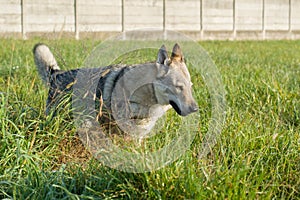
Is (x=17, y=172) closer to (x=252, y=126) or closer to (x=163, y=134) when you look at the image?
(x=163, y=134)

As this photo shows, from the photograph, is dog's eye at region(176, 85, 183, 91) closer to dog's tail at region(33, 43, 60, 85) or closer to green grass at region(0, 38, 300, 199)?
green grass at region(0, 38, 300, 199)

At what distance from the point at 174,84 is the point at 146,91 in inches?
12.4

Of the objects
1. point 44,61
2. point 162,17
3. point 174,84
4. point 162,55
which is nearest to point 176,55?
point 162,55

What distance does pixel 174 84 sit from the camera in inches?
142

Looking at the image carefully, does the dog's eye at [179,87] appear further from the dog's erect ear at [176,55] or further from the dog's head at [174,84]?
the dog's erect ear at [176,55]

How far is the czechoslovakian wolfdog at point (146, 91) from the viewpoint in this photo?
360cm

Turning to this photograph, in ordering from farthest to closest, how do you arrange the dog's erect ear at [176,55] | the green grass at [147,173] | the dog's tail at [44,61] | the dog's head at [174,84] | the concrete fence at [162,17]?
the concrete fence at [162,17] → the dog's tail at [44,61] → the dog's erect ear at [176,55] → the dog's head at [174,84] → the green grass at [147,173]

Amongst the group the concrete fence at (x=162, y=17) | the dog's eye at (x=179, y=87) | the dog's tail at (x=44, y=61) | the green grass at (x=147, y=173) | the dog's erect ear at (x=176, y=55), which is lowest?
the green grass at (x=147, y=173)

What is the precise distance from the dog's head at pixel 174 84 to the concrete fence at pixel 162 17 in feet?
25.9

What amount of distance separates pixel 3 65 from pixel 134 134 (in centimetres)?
315

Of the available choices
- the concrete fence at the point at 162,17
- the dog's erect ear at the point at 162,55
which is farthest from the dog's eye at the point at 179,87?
the concrete fence at the point at 162,17

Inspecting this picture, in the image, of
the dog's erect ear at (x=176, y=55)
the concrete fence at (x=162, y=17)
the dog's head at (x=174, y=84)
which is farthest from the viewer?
the concrete fence at (x=162, y=17)

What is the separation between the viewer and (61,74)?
14.8ft

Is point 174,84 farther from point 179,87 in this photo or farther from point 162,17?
point 162,17
